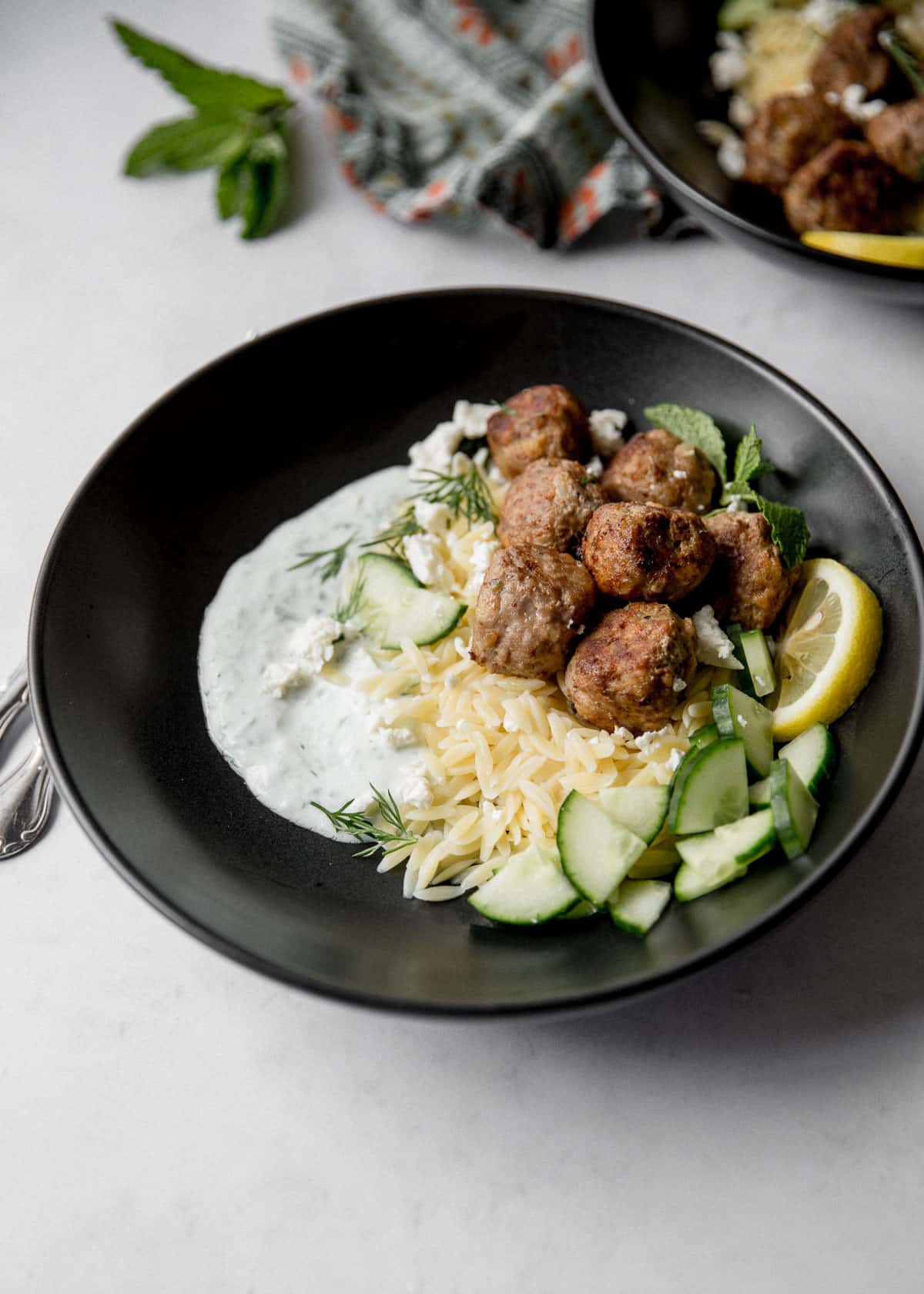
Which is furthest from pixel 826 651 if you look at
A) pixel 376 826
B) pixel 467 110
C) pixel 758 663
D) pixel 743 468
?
pixel 467 110

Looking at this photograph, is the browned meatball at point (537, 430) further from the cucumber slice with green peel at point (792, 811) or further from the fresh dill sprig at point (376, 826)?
the cucumber slice with green peel at point (792, 811)

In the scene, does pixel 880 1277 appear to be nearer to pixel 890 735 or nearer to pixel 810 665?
pixel 890 735

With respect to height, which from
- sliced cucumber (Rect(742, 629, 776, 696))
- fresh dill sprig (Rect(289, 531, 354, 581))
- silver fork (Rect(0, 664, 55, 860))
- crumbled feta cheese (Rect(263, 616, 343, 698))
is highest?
sliced cucumber (Rect(742, 629, 776, 696))

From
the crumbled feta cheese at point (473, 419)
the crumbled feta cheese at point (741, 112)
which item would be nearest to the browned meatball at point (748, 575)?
the crumbled feta cheese at point (473, 419)

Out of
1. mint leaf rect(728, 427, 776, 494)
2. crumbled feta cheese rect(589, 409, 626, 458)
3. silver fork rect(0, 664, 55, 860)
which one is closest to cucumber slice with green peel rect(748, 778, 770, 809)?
mint leaf rect(728, 427, 776, 494)

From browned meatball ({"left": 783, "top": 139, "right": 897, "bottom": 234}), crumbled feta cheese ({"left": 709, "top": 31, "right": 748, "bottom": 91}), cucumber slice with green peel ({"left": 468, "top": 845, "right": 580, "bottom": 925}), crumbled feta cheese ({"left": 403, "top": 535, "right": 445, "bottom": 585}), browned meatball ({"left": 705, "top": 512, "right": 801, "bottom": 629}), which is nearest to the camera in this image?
cucumber slice with green peel ({"left": 468, "top": 845, "right": 580, "bottom": 925})

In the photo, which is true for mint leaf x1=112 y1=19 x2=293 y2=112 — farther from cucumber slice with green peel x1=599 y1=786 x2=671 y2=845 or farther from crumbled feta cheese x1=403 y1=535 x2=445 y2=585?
cucumber slice with green peel x1=599 y1=786 x2=671 y2=845

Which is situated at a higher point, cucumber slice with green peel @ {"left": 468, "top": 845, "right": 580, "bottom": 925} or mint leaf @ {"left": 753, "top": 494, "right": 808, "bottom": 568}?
mint leaf @ {"left": 753, "top": 494, "right": 808, "bottom": 568}
